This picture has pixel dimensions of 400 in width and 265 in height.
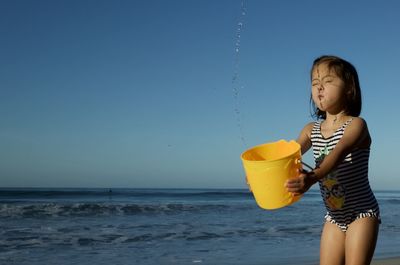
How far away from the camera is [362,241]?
2654 millimetres

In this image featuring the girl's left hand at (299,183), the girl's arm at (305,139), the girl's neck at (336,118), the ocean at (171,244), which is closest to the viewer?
the girl's left hand at (299,183)

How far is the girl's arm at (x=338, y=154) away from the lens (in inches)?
92.4

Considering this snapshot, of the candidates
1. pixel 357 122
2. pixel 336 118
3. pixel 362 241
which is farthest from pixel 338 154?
pixel 362 241

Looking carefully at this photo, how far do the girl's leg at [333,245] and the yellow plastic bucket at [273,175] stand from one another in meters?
0.45

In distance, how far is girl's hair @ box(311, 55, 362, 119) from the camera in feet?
8.91

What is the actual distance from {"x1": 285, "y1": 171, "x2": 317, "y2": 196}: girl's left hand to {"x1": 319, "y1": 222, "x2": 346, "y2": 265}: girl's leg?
1.92 ft

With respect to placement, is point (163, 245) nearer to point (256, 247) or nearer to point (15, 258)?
point (256, 247)

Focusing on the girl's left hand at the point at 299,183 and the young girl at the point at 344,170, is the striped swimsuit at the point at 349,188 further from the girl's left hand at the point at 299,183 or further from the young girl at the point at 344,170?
the girl's left hand at the point at 299,183

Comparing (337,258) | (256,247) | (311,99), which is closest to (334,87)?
(311,99)

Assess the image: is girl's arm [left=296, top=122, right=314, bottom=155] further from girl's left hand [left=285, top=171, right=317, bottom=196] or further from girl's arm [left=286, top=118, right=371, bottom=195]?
girl's left hand [left=285, top=171, right=317, bottom=196]

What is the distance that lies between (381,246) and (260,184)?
20.0 feet

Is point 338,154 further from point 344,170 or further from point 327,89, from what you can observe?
point 327,89

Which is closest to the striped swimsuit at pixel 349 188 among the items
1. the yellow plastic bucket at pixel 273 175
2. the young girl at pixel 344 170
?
the young girl at pixel 344 170

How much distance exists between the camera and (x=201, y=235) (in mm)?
9031
